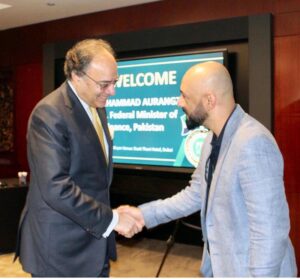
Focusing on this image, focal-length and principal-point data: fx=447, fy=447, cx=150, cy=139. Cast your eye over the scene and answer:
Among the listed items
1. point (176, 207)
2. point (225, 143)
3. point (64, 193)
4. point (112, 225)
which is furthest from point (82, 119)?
point (176, 207)

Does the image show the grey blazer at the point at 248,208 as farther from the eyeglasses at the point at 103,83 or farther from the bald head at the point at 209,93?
the eyeglasses at the point at 103,83

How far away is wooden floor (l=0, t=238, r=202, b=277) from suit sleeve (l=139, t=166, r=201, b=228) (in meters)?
1.96

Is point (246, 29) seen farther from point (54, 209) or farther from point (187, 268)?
point (54, 209)

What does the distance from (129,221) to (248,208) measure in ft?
2.32

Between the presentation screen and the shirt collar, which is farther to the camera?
the presentation screen

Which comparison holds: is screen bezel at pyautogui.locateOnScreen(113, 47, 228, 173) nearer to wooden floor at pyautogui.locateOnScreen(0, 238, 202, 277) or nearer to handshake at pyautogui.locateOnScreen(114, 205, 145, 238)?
wooden floor at pyautogui.locateOnScreen(0, 238, 202, 277)

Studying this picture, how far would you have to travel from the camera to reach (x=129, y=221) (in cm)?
205

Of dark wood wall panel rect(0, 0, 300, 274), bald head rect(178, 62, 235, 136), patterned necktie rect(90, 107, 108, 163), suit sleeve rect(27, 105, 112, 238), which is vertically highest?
dark wood wall panel rect(0, 0, 300, 274)

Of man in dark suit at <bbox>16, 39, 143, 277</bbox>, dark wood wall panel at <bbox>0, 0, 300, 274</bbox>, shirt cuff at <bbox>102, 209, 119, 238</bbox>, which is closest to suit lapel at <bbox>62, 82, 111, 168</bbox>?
man in dark suit at <bbox>16, 39, 143, 277</bbox>

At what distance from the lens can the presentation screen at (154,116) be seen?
4523 mm

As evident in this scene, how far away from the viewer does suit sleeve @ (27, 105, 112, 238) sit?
1.65 metres

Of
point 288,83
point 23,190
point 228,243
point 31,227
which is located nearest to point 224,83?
point 228,243

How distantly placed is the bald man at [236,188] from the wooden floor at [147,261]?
237 centimetres

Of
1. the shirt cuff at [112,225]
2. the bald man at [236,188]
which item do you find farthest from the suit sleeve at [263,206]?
the shirt cuff at [112,225]
